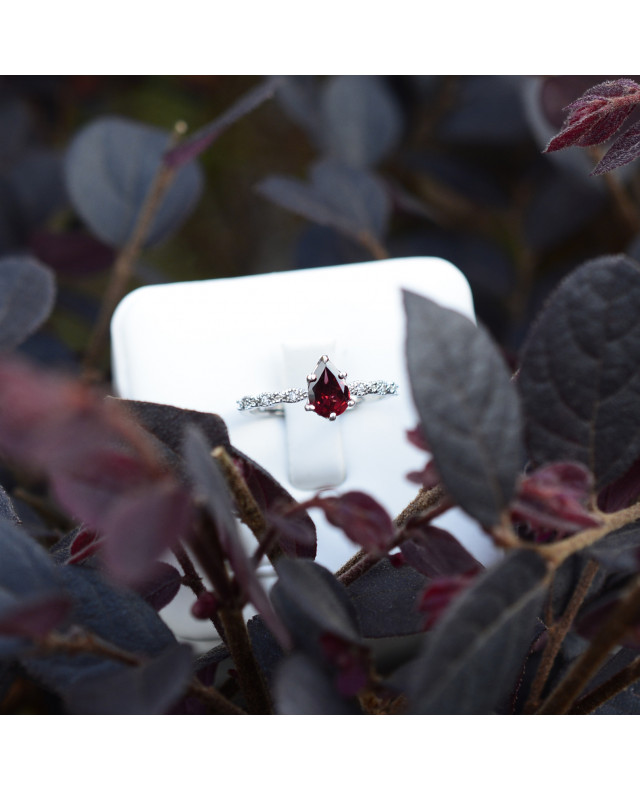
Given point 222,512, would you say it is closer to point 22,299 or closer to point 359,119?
point 22,299

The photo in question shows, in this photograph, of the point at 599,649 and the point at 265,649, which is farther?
the point at 265,649

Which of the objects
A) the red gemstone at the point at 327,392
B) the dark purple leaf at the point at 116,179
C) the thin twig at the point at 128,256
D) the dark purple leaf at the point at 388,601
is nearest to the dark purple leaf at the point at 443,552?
the dark purple leaf at the point at 388,601

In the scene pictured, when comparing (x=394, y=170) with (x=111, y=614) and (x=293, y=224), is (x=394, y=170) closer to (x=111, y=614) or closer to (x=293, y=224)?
(x=293, y=224)

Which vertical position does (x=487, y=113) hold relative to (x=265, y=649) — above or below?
above

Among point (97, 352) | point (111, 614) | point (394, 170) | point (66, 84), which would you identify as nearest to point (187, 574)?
point (111, 614)

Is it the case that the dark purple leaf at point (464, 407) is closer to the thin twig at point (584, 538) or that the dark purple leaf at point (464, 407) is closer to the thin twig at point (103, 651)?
the thin twig at point (584, 538)

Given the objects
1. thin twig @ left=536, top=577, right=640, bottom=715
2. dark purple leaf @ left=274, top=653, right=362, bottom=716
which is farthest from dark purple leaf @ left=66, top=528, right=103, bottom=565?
thin twig @ left=536, top=577, right=640, bottom=715

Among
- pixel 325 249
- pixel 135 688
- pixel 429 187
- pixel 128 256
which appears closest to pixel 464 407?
pixel 135 688
